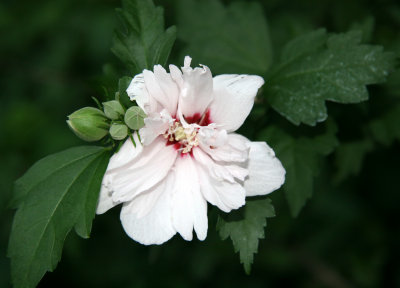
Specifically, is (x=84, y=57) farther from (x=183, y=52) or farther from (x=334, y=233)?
(x=334, y=233)

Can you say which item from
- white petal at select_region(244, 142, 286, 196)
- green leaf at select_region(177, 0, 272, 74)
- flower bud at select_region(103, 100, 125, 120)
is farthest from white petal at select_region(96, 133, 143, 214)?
green leaf at select_region(177, 0, 272, 74)

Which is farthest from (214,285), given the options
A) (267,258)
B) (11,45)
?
(11,45)

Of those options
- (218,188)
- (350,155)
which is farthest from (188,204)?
(350,155)

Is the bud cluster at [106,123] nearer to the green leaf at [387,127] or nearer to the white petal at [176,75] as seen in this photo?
the white petal at [176,75]

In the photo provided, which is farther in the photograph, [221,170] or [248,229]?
[248,229]

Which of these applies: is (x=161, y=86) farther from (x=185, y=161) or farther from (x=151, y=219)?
(x=151, y=219)

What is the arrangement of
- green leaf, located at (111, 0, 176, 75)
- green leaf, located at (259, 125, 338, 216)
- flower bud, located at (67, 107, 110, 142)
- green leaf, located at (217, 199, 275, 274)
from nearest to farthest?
flower bud, located at (67, 107, 110, 142) → green leaf, located at (217, 199, 275, 274) → green leaf, located at (111, 0, 176, 75) → green leaf, located at (259, 125, 338, 216)

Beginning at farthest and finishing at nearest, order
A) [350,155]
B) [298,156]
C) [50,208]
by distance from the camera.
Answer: [350,155]
[298,156]
[50,208]

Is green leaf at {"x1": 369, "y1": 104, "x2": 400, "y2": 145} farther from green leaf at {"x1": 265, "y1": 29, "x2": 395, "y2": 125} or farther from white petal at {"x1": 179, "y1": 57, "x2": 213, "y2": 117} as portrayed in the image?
white petal at {"x1": 179, "y1": 57, "x2": 213, "y2": 117}
